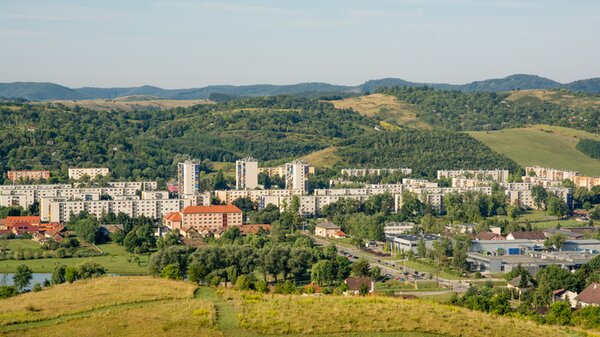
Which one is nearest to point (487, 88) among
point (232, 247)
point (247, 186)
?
point (247, 186)

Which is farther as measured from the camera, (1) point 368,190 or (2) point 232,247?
(1) point 368,190

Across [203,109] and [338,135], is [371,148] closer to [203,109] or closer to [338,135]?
[338,135]

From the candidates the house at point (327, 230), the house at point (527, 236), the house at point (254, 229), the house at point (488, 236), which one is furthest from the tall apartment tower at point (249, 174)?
the house at point (527, 236)

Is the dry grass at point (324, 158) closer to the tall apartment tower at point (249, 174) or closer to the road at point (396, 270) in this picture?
the tall apartment tower at point (249, 174)

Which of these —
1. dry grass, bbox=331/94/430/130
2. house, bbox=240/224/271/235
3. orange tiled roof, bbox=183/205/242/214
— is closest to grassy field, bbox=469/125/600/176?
dry grass, bbox=331/94/430/130

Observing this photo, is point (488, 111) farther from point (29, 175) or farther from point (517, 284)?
point (517, 284)

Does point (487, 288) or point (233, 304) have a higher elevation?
point (233, 304)

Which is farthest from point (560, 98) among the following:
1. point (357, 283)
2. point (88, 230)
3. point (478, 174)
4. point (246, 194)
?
point (357, 283)
